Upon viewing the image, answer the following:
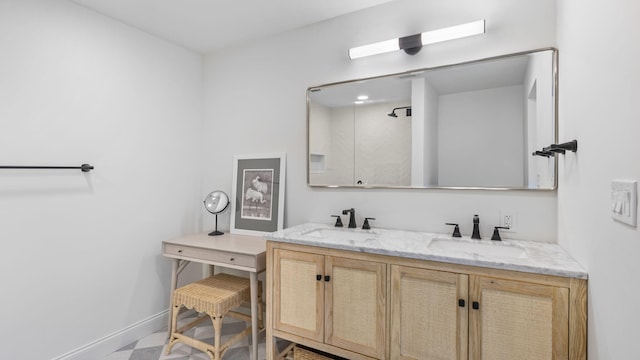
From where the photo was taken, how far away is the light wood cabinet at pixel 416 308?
4.10ft

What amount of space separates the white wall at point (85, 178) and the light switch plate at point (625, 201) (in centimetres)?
274

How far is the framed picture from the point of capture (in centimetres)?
253

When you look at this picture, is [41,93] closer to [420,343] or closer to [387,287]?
[387,287]

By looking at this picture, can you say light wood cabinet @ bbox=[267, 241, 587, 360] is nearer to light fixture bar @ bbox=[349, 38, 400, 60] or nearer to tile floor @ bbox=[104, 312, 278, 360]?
tile floor @ bbox=[104, 312, 278, 360]

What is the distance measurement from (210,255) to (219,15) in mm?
1741

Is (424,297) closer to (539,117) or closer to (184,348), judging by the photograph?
(539,117)

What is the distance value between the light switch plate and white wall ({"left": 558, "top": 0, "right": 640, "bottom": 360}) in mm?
23

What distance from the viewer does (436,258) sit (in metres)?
1.43

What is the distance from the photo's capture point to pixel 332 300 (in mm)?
1736

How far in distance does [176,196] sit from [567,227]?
278 cm

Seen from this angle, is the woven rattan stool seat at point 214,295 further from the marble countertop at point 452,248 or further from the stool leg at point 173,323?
the marble countertop at point 452,248

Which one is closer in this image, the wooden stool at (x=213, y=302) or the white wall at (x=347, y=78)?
the white wall at (x=347, y=78)

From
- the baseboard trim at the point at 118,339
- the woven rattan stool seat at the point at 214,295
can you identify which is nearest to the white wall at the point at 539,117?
the woven rattan stool seat at the point at 214,295

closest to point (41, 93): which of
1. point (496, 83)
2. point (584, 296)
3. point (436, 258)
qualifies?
point (436, 258)
